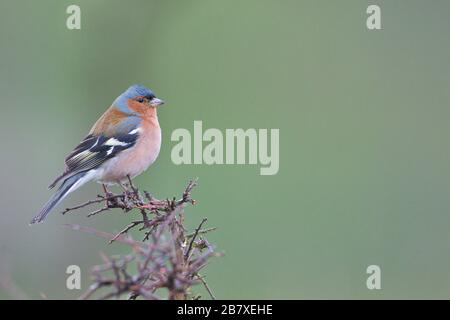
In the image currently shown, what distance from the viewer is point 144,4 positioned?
384 inches

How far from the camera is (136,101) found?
5.16 metres

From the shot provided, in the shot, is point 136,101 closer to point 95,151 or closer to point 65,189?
point 95,151

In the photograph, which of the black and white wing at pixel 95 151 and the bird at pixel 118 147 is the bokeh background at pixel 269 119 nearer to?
the bird at pixel 118 147

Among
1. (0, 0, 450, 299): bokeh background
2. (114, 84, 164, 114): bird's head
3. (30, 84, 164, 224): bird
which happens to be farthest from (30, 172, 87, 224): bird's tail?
(0, 0, 450, 299): bokeh background

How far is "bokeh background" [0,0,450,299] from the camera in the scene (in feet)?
25.5

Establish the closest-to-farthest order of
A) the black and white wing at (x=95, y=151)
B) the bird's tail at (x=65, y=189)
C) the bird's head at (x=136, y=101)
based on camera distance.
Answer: the bird's tail at (x=65, y=189) → the black and white wing at (x=95, y=151) → the bird's head at (x=136, y=101)

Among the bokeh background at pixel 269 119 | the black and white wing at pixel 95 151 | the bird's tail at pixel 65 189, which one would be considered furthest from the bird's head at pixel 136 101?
the bokeh background at pixel 269 119

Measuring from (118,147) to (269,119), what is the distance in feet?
13.6

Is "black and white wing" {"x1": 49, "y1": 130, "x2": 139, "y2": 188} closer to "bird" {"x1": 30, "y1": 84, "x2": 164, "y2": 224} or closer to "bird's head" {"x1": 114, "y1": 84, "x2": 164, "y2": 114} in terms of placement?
"bird" {"x1": 30, "y1": 84, "x2": 164, "y2": 224}

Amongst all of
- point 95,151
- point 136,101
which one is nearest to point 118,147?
point 95,151

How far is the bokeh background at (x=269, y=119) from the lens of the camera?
306 inches

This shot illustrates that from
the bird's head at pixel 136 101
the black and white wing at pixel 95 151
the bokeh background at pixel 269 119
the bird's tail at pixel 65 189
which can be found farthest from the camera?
the bokeh background at pixel 269 119

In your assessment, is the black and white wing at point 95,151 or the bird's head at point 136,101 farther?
the bird's head at point 136,101
